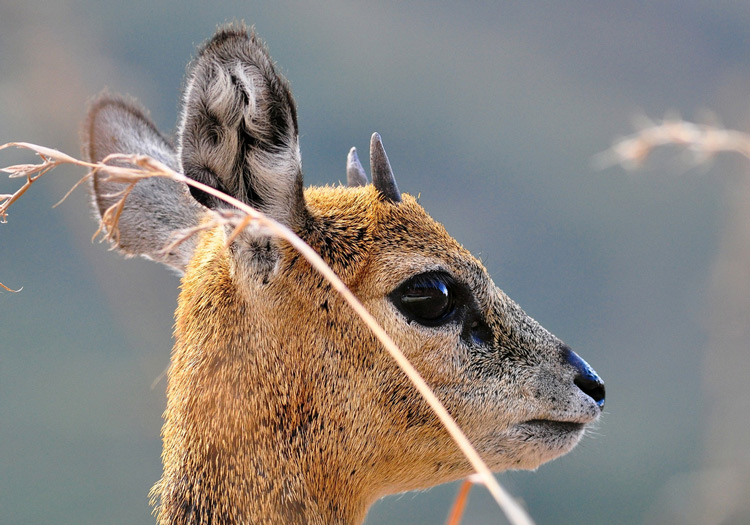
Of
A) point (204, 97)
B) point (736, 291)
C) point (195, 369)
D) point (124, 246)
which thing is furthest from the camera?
point (736, 291)

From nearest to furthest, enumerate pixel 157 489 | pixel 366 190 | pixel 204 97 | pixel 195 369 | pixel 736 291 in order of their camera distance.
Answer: pixel 204 97
pixel 195 369
pixel 157 489
pixel 366 190
pixel 736 291

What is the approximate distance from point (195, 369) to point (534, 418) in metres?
1.09

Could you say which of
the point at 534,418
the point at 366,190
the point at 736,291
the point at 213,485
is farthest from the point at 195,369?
the point at 736,291

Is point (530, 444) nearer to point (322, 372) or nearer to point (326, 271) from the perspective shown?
point (322, 372)

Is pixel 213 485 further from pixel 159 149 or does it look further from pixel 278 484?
pixel 159 149

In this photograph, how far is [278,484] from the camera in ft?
7.51

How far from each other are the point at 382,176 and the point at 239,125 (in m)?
0.67

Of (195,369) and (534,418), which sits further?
(534,418)

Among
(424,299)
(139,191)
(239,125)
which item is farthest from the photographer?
(139,191)

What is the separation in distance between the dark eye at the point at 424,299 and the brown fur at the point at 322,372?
0.02m

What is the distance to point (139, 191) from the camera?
3150 millimetres

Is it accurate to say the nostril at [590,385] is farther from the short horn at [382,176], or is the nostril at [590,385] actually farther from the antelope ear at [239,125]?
the antelope ear at [239,125]

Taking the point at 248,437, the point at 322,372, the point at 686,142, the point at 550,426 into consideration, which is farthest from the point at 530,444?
the point at 686,142

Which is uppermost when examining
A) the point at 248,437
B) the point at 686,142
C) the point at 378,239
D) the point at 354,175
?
the point at 354,175
